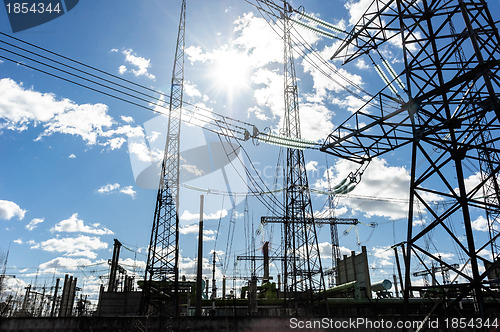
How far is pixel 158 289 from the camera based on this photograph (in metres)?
29.4

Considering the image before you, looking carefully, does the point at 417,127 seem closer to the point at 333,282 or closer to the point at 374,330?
the point at 374,330

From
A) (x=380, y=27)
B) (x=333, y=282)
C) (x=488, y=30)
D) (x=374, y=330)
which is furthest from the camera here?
(x=333, y=282)

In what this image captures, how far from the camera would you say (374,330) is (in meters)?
18.8

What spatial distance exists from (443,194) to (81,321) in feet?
59.7

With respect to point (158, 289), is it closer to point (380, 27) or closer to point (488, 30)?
point (380, 27)

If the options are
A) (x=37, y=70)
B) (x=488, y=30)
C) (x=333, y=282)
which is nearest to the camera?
(x=488, y=30)

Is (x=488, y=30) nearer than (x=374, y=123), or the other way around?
(x=488, y=30)

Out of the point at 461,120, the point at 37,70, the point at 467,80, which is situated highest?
the point at 37,70

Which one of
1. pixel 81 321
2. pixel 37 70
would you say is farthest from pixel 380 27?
pixel 81 321

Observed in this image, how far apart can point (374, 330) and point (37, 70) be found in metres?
20.7

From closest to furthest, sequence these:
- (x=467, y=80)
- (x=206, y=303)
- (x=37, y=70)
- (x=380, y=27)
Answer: (x=467, y=80), (x=37, y=70), (x=380, y=27), (x=206, y=303)

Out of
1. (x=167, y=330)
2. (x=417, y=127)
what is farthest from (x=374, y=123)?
(x=167, y=330)

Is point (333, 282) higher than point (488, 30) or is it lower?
lower

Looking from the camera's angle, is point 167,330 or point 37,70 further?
point 167,330
